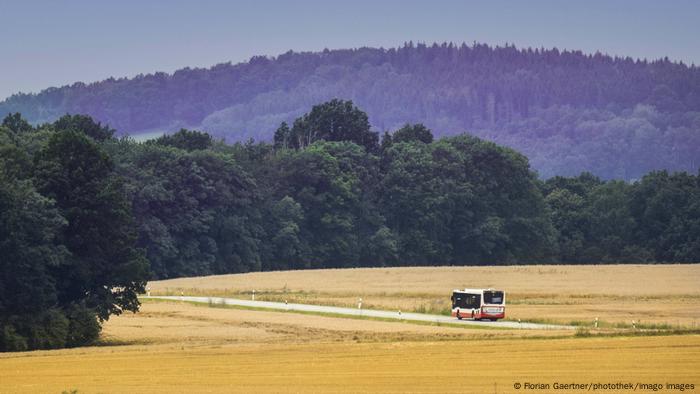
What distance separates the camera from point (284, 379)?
4828 centimetres

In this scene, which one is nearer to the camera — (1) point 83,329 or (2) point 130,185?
(1) point 83,329

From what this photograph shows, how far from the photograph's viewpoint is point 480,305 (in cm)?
8075

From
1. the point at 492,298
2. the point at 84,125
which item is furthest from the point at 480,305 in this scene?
the point at 84,125

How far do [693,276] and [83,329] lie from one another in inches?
2740

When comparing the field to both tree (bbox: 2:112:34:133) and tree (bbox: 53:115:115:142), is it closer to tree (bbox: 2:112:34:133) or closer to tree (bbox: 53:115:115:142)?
tree (bbox: 53:115:115:142)

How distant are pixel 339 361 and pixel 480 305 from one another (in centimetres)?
2704

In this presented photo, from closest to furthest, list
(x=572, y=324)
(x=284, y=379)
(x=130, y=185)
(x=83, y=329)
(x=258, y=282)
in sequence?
(x=284, y=379) → (x=83, y=329) → (x=572, y=324) → (x=258, y=282) → (x=130, y=185)

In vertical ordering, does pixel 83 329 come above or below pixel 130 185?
below

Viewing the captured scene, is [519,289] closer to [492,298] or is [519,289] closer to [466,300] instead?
[492,298]

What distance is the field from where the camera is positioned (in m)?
46.8

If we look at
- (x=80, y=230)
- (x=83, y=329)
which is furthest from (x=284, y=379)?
(x=80, y=230)

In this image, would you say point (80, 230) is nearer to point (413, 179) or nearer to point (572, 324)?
point (572, 324)

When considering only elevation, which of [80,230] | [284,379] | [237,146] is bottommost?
[284,379]

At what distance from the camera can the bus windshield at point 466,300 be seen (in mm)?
81062
